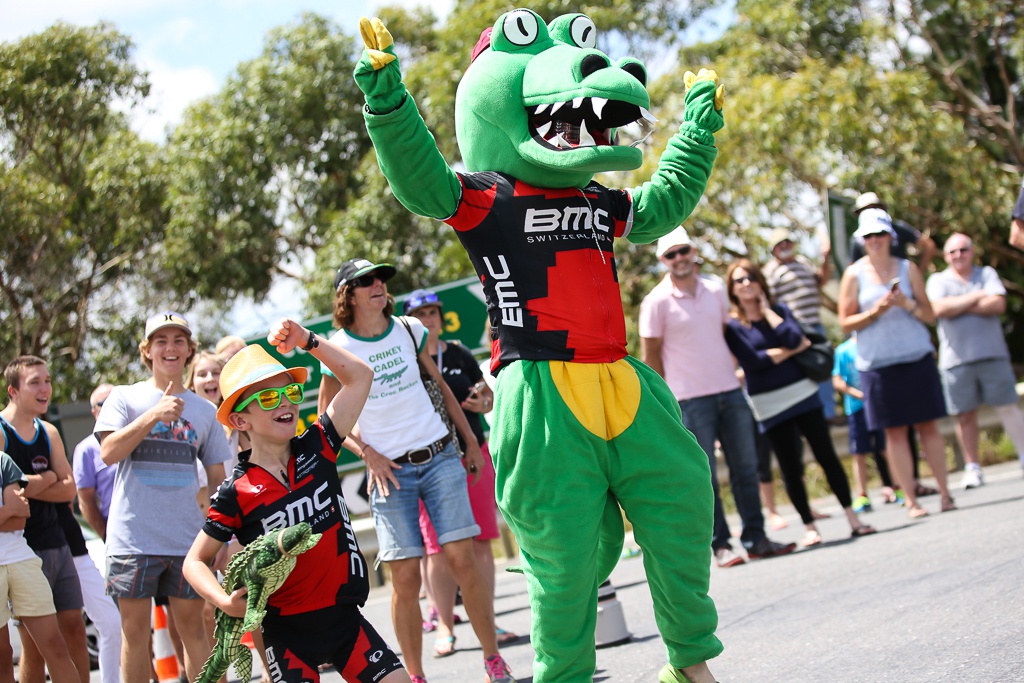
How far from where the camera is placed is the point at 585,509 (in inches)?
135

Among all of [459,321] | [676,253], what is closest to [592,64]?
[676,253]

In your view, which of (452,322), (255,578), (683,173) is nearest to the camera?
(255,578)

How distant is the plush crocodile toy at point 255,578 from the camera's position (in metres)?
3.40

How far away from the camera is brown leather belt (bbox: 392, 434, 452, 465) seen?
5305mm

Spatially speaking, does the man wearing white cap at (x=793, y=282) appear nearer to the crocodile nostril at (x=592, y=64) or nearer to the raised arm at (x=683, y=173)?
the raised arm at (x=683, y=173)

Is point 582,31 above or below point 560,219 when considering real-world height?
above

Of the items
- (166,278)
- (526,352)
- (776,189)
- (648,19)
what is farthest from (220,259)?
(526,352)

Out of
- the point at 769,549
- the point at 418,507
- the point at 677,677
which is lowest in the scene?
the point at 769,549

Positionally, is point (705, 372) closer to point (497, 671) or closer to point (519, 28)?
point (497, 671)

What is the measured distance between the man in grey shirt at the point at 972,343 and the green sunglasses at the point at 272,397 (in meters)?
5.94

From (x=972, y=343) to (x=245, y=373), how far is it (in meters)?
6.16

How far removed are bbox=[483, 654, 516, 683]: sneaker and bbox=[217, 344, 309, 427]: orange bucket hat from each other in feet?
5.17

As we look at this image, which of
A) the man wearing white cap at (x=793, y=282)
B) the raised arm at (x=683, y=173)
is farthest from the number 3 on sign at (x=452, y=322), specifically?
the raised arm at (x=683, y=173)

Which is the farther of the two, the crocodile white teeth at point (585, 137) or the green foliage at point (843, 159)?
the green foliage at point (843, 159)
